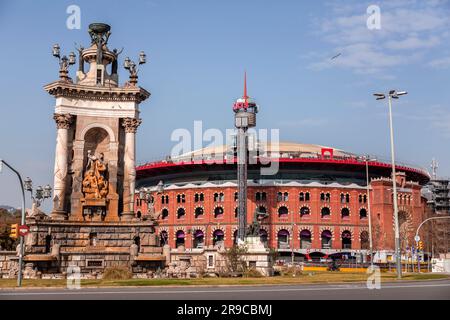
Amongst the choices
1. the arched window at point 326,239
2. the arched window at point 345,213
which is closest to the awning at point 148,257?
the arched window at point 326,239

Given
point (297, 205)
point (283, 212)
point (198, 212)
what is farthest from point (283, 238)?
point (198, 212)

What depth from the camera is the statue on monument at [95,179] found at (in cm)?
4241

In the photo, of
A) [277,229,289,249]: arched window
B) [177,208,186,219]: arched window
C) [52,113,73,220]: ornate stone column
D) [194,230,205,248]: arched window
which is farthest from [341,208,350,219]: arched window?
[52,113,73,220]: ornate stone column

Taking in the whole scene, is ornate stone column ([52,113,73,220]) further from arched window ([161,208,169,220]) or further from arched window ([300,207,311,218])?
arched window ([300,207,311,218])

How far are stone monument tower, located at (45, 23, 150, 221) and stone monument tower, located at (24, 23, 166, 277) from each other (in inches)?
3.0

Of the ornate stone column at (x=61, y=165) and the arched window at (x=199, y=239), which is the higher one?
the ornate stone column at (x=61, y=165)

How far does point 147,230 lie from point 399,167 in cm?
7693

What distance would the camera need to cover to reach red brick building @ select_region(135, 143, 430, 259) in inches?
3868

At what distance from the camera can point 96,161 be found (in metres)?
43.0

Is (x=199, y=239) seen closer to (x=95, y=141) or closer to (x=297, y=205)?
(x=297, y=205)

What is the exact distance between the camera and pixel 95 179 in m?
42.6

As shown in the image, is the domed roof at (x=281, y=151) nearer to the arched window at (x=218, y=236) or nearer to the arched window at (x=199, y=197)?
the arched window at (x=199, y=197)

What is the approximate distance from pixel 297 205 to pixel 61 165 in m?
62.9
